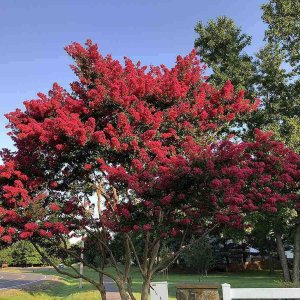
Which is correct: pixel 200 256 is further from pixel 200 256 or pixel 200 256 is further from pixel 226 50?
pixel 226 50

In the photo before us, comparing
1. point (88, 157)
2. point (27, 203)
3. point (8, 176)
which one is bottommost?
point (27, 203)

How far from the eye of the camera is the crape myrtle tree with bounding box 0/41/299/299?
8.79 meters

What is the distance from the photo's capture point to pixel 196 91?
11461mm

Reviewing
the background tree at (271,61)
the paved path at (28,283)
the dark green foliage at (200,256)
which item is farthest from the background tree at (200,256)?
the background tree at (271,61)

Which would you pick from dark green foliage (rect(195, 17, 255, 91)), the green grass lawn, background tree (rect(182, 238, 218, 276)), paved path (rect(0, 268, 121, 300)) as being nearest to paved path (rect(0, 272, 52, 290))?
paved path (rect(0, 268, 121, 300))

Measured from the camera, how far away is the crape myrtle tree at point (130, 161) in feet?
28.8

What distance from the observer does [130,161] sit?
10219 millimetres

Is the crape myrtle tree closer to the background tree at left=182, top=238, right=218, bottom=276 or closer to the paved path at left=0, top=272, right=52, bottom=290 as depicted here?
the paved path at left=0, top=272, right=52, bottom=290

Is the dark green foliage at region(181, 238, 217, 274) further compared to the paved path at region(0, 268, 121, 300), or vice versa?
the dark green foliage at region(181, 238, 217, 274)

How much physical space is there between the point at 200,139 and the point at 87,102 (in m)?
3.23

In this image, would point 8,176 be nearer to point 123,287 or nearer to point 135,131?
point 135,131

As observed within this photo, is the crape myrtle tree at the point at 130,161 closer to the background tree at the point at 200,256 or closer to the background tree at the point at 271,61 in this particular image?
the background tree at the point at 271,61

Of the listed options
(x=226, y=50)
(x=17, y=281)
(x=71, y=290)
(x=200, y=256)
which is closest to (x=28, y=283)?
(x=17, y=281)

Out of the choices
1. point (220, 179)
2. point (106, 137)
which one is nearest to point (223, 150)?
point (220, 179)
